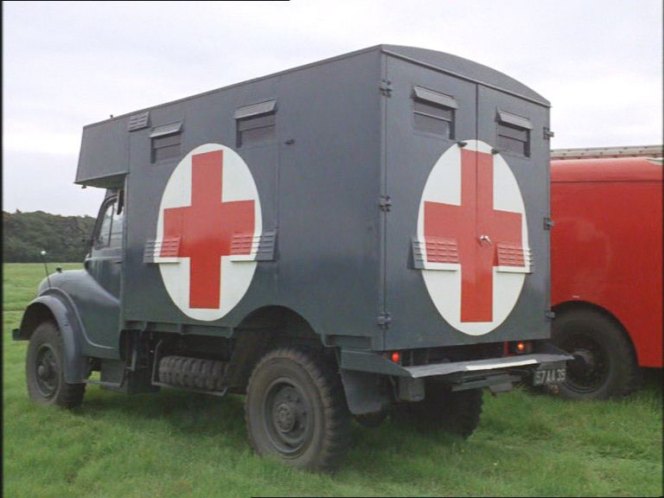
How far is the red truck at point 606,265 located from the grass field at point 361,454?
289mm

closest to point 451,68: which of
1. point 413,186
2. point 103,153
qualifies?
point 413,186

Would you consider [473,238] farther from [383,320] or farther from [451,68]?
[451,68]

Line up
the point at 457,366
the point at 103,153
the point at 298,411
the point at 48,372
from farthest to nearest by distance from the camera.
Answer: the point at 48,372, the point at 103,153, the point at 298,411, the point at 457,366

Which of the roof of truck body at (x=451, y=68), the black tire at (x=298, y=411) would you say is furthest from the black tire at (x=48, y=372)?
the roof of truck body at (x=451, y=68)

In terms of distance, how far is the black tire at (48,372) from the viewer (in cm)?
719

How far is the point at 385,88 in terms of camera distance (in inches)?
173

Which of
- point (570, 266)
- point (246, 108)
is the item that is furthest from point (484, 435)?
point (246, 108)

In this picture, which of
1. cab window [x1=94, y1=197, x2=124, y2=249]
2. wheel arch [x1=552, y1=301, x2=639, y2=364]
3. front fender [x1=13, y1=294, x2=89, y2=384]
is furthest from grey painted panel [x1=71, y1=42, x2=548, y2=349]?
front fender [x1=13, y1=294, x2=89, y2=384]

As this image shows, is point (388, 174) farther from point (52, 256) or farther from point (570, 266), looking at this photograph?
point (52, 256)

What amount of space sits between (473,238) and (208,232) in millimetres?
2039

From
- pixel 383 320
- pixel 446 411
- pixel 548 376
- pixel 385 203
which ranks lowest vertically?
pixel 446 411

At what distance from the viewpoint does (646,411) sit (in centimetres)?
354

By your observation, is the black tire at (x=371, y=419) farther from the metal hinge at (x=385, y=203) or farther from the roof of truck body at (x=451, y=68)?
the roof of truck body at (x=451, y=68)

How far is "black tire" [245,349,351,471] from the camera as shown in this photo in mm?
4695
